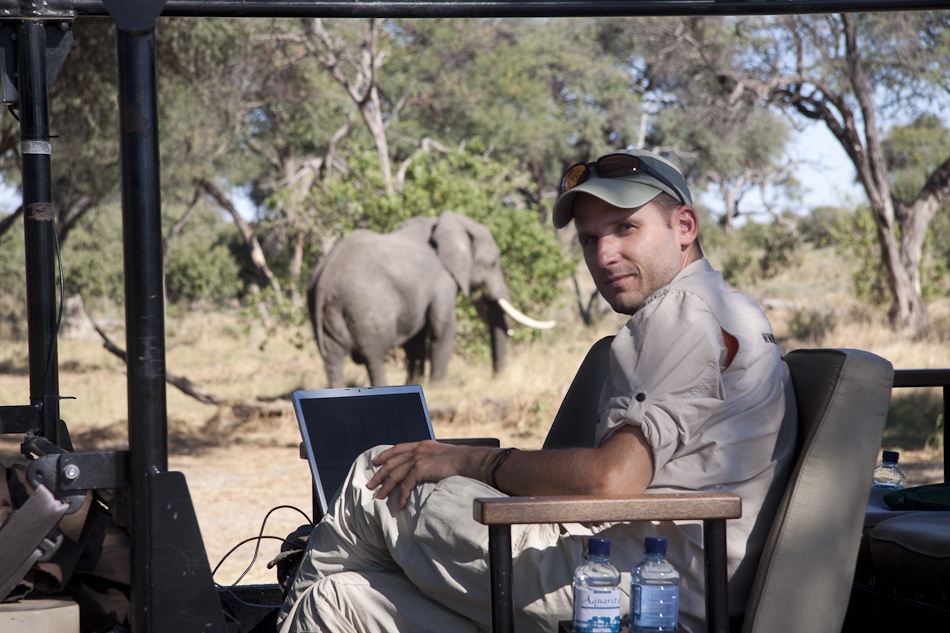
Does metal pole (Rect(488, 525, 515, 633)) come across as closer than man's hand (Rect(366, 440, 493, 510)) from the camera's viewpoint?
Yes

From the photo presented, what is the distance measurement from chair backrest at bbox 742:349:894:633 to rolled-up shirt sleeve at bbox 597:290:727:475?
0.85 ft

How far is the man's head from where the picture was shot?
9.28 feet

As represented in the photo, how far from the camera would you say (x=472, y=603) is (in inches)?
104

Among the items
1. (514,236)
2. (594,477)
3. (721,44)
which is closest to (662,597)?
(594,477)

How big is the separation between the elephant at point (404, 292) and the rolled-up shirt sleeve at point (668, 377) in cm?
1020

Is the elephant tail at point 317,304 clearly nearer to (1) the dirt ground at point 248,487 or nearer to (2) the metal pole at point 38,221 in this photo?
(1) the dirt ground at point 248,487

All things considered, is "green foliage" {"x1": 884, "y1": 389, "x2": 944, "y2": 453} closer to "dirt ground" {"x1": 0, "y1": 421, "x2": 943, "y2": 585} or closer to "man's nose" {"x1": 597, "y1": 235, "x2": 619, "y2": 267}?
"dirt ground" {"x1": 0, "y1": 421, "x2": 943, "y2": 585}

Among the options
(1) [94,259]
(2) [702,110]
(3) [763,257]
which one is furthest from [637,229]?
(3) [763,257]

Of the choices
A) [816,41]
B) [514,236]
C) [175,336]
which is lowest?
[175,336]

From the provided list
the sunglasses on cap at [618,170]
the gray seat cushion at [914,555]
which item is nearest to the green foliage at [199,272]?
the gray seat cushion at [914,555]

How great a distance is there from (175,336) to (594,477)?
22777 mm

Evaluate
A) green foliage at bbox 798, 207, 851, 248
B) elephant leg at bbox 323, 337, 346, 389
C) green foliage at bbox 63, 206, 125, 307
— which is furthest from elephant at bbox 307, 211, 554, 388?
green foliage at bbox 798, 207, 851, 248

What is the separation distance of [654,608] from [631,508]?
211 millimetres

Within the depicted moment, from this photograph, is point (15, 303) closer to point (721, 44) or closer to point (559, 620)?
point (721, 44)
